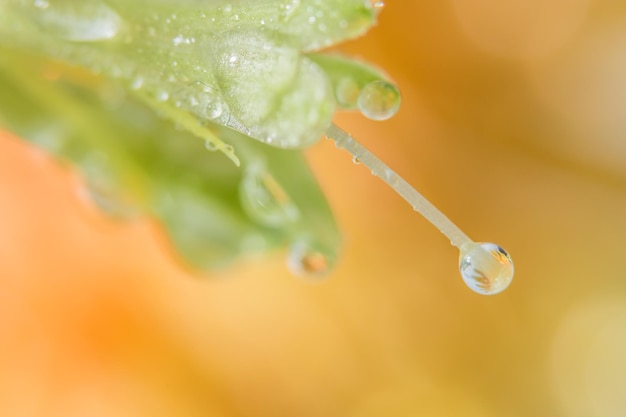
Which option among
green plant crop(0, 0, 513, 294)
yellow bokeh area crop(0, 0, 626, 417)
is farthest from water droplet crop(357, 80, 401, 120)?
yellow bokeh area crop(0, 0, 626, 417)

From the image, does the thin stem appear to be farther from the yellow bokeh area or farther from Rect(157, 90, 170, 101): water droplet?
the yellow bokeh area

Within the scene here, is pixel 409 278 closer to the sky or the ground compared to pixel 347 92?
closer to the sky

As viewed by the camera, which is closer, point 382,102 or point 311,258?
point 382,102

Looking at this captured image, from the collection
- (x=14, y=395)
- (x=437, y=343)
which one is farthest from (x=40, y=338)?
(x=437, y=343)

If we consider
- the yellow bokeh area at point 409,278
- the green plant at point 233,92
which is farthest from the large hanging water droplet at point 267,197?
the yellow bokeh area at point 409,278

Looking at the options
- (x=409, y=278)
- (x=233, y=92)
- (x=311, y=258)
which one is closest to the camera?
(x=233, y=92)

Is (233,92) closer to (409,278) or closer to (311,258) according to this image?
(311,258)

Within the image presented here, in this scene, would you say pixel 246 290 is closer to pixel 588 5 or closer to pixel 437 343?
pixel 437 343

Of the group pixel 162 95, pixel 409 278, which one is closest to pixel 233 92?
pixel 162 95
